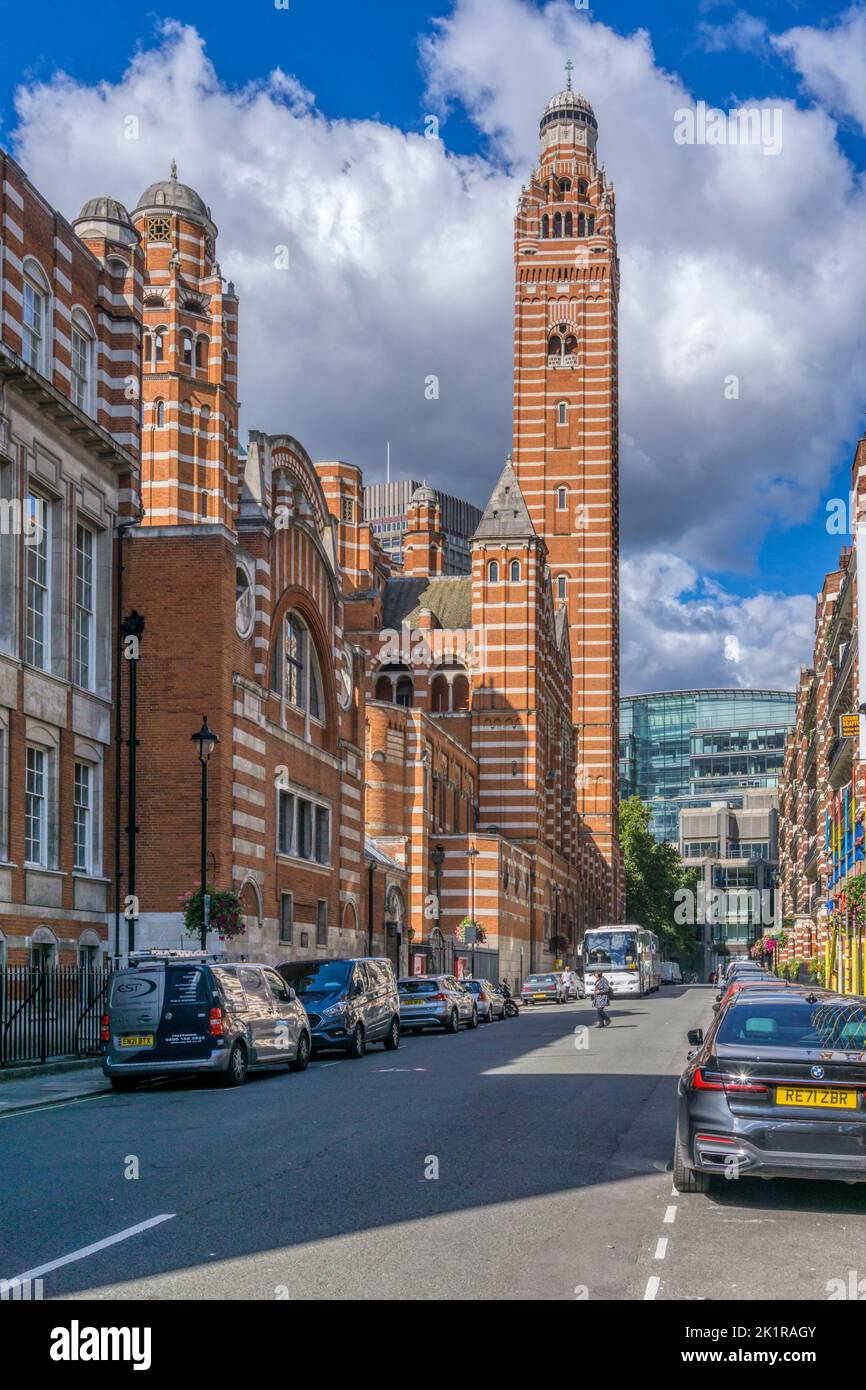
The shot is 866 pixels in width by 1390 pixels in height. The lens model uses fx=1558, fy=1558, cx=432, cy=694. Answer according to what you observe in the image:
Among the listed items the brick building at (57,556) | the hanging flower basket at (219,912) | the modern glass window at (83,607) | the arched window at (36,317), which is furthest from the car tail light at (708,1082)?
the arched window at (36,317)

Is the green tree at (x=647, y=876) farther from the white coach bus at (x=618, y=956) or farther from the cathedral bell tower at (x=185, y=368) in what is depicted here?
the cathedral bell tower at (x=185, y=368)

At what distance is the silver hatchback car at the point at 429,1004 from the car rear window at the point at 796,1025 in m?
25.0

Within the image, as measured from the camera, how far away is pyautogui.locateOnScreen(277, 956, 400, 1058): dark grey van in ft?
84.8

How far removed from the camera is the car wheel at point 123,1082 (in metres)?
20.3

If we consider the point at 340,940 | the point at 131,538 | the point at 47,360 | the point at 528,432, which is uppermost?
the point at 528,432

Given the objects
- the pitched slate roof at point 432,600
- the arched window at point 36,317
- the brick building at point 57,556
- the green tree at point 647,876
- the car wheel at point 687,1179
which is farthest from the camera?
the green tree at point 647,876

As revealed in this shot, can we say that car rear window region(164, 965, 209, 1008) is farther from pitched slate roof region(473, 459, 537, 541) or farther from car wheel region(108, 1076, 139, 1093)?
pitched slate roof region(473, 459, 537, 541)

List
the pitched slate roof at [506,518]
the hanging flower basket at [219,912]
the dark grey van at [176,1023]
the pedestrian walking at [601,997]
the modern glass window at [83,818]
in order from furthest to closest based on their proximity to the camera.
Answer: the pitched slate roof at [506,518], the pedestrian walking at [601,997], the modern glass window at [83,818], the hanging flower basket at [219,912], the dark grey van at [176,1023]

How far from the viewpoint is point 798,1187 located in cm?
1132

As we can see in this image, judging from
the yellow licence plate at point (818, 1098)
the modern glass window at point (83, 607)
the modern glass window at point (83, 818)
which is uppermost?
the modern glass window at point (83, 607)

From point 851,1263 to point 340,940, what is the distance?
1665 inches

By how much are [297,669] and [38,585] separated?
17.0m
